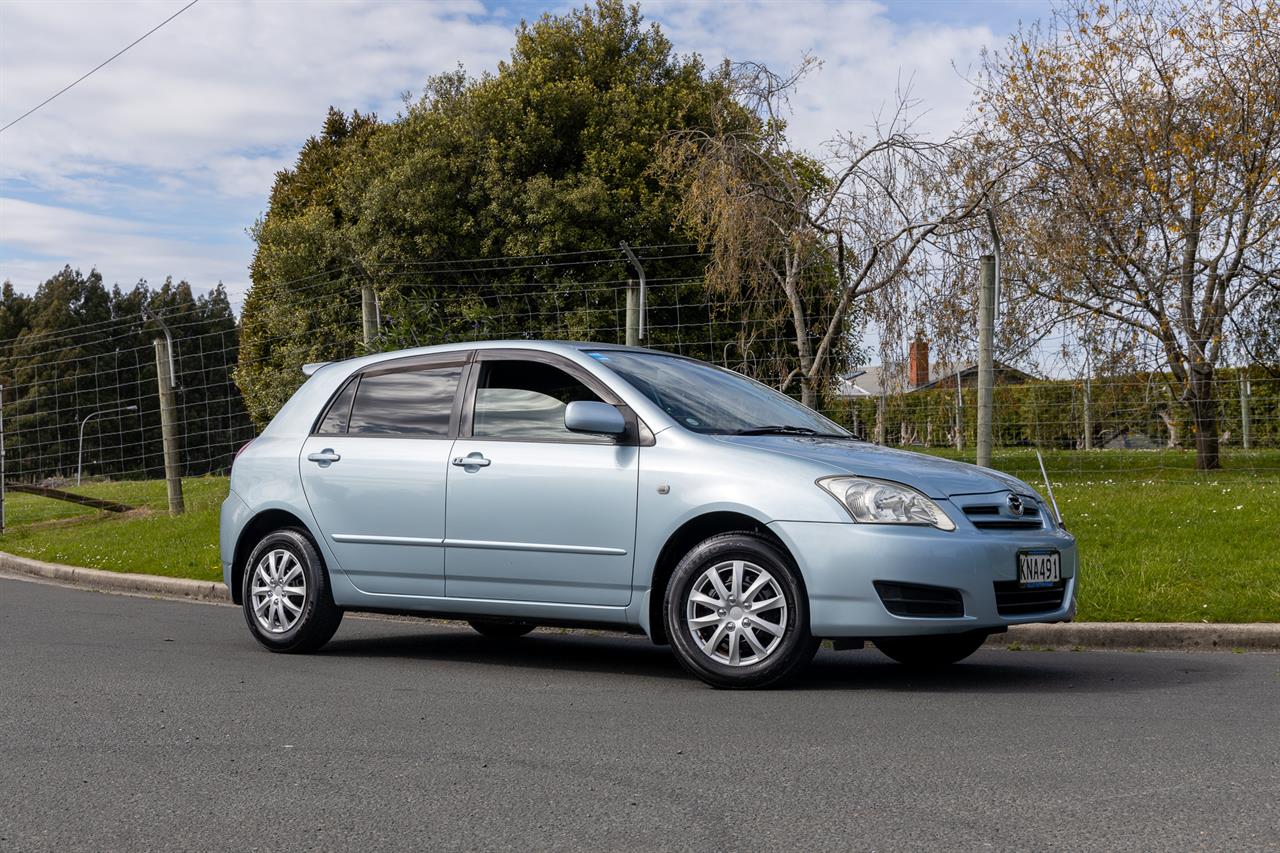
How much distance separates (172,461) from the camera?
16.5 metres

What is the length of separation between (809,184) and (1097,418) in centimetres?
506

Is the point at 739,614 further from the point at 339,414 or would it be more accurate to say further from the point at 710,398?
the point at 339,414

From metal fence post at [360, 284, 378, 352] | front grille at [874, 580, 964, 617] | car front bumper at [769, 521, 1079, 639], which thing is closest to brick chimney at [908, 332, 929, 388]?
metal fence post at [360, 284, 378, 352]

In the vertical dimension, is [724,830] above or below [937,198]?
below

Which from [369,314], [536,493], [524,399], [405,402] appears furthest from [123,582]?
[536,493]

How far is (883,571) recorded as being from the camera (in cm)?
593

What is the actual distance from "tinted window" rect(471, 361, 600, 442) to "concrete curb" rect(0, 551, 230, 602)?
4.29 metres

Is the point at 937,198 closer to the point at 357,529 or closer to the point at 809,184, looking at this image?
the point at 809,184

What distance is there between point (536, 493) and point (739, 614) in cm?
128

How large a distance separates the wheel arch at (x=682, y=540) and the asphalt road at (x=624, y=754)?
1.05ft

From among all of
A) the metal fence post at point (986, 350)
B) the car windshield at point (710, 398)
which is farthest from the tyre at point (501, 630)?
the metal fence post at point (986, 350)

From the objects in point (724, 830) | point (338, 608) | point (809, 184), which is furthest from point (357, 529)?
point (809, 184)

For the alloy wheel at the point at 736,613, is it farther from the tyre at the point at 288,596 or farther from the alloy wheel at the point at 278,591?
the alloy wheel at the point at 278,591

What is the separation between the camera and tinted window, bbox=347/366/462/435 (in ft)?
24.6
